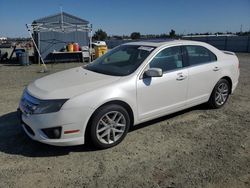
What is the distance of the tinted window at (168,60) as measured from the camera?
4623 millimetres

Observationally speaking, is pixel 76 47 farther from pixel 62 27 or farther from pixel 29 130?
pixel 29 130

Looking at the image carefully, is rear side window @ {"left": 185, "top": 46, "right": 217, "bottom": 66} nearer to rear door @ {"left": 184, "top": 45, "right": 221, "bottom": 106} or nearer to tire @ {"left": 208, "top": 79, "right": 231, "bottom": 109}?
rear door @ {"left": 184, "top": 45, "right": 221, "bottom": 106}

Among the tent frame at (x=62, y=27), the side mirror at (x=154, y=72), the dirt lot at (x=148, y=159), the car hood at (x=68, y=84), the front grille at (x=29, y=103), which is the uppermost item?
the tent frame at (x=62, y=27)

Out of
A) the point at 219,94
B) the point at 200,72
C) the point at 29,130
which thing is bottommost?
the point at 29,130

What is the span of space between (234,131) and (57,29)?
1467cm

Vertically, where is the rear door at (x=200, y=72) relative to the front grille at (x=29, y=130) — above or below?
above

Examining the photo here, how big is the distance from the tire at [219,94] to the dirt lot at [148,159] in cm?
61

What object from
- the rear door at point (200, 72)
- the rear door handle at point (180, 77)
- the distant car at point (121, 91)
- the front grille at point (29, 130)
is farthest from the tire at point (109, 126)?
the rear door at point (200, 72)

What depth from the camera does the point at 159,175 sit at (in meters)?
3.34

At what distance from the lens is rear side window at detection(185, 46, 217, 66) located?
5.18 meters

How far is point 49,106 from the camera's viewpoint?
3643 millimetres

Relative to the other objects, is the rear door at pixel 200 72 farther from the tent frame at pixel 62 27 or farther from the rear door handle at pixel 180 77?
the tent frame at pixel 62 27

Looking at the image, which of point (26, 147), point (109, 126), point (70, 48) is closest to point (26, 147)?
point (26, 147)

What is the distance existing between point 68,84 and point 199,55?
2777 millimetres
